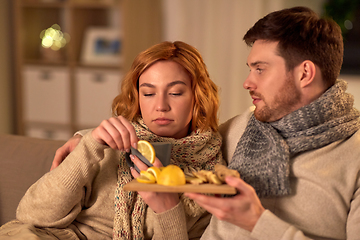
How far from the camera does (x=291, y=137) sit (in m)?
1.26

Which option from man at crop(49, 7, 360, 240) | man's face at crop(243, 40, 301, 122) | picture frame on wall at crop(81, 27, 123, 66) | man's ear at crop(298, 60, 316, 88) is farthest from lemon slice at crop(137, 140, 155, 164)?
picture frame on wall at crop(81, 27, 123, 66)

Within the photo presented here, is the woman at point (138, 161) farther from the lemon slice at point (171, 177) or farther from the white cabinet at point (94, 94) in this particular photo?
the white cabinet at point (94, 94)

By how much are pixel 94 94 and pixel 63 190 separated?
8.24ft

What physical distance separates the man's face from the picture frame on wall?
8.00 feet

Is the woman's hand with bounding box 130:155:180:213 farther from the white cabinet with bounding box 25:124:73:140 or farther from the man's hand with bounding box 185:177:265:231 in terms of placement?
the white cabinet with bounding box 25:124:73:140

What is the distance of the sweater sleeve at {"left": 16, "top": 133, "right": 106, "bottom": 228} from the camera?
1.22 meters

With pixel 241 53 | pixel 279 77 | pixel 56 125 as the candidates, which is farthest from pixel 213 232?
pixel 56 125

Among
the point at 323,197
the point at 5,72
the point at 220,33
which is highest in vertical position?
the point at 220,33

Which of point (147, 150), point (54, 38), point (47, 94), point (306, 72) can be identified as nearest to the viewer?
point (147, 150)

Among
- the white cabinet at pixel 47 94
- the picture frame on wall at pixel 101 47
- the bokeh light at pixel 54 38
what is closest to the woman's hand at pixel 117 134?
the picture frame on wall at pixel 101 47

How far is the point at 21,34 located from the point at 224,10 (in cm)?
200

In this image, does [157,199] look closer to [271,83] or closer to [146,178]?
[146,178]

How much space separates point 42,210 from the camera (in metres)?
1.26

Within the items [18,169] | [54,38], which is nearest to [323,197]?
[18,169]
